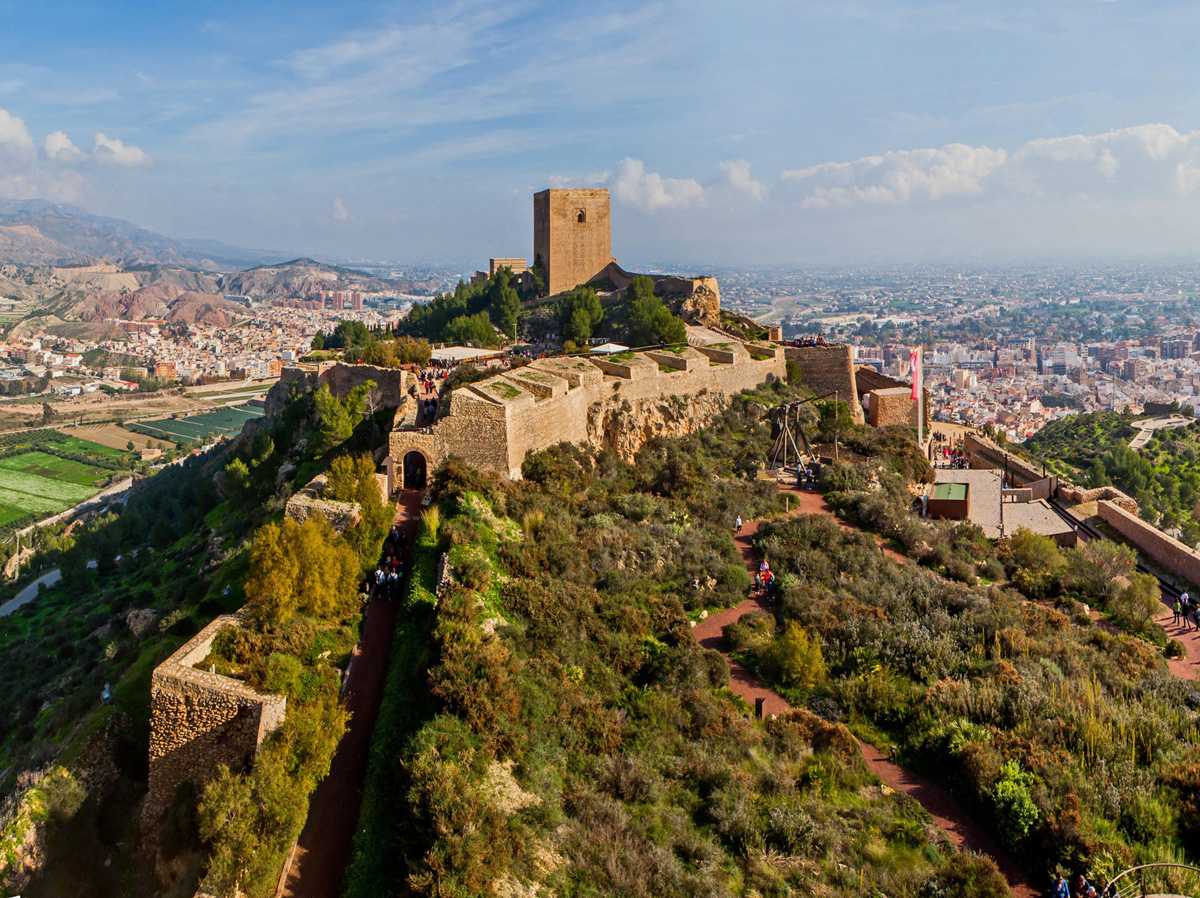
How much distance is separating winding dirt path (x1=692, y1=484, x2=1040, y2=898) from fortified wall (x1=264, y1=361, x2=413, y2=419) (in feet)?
36.8

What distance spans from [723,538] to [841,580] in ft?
8.66

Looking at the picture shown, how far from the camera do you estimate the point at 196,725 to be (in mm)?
9266

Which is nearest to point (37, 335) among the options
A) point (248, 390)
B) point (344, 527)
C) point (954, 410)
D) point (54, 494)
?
point (248, 390)

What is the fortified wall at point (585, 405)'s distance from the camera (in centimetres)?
1588

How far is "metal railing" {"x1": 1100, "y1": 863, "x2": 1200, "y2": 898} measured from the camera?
732 cm

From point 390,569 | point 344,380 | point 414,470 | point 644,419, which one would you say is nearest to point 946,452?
point 644,419

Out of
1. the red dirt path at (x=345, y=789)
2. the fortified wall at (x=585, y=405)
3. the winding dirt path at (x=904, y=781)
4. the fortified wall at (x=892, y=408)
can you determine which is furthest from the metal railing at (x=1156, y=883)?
the fortified wall at (x=892, y=408)

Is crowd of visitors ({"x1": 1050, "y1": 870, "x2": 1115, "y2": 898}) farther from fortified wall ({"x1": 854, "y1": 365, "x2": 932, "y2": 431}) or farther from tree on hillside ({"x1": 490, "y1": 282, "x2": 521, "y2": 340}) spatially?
tree on hillside ({"x1": 490, "y1": 282, "x2": 521, "y2": 340})

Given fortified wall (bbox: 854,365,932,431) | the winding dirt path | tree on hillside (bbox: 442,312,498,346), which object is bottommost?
the winding dirt path

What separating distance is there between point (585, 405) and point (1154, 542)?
15.2 meters

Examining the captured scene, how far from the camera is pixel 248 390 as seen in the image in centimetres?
11194

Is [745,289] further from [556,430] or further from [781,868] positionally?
[781,868]

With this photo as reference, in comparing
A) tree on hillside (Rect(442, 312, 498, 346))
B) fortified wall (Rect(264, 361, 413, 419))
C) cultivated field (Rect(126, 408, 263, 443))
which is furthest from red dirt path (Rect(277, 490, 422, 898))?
cultivated field (Rect(126, 408, 263, 443))

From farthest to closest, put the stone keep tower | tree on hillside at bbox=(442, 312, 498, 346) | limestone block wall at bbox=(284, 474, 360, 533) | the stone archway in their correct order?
the stone keep tower, tree on hillside at bbox=(442, 312, 498, 346), the stone archway, limestone block wall at bbox=(284, 474, 360, 533)
